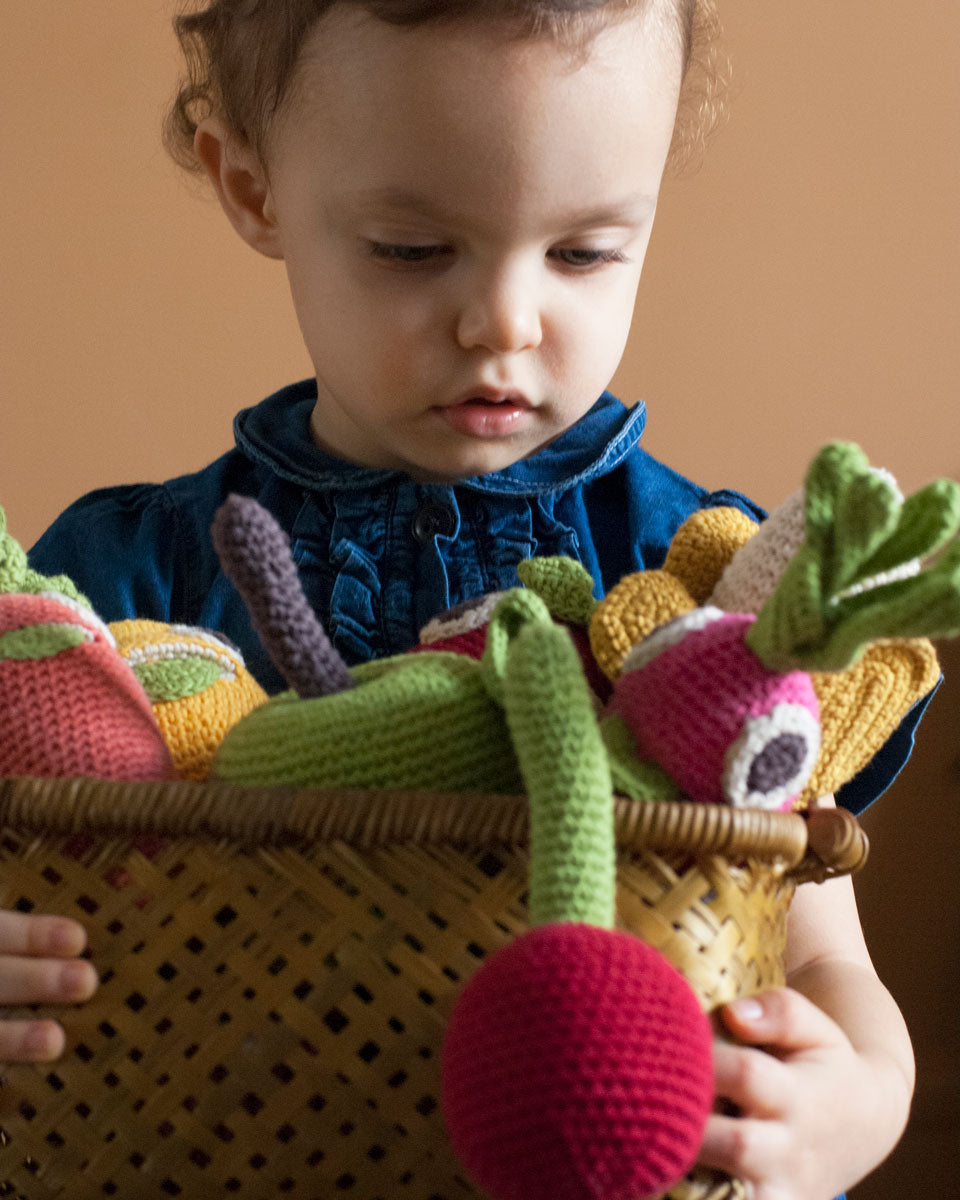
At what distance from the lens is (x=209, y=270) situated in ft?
4.60

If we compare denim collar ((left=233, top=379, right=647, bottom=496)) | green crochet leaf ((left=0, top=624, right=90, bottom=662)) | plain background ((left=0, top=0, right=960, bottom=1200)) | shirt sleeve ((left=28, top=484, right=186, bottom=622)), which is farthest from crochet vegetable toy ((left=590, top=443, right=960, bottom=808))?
plain background ((left=0, top=0, right=960, bottom=1200))

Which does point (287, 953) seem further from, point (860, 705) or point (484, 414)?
point (484, 414)

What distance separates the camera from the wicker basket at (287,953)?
38 cm

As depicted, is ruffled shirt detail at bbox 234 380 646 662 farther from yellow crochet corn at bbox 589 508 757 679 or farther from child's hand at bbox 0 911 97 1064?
child's hand at bbox 0 911 97 1064

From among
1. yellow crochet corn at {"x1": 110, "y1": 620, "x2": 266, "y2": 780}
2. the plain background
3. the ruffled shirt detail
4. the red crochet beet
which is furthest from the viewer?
the plain background

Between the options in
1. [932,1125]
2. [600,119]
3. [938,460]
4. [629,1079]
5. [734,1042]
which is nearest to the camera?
[629,1079]

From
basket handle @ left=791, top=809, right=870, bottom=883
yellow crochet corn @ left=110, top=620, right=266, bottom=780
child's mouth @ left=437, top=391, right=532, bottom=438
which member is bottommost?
yellow crochet corn @ left=110, top=620, right=266, bottom=780

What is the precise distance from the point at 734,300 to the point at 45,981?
1.12 meters

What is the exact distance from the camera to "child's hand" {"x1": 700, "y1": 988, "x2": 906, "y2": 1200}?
1.32 ft

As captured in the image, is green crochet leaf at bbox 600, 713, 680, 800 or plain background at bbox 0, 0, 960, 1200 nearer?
green crochet leaf at bbox 600, 713, 680, 800

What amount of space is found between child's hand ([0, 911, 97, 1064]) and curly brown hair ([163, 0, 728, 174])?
45cm

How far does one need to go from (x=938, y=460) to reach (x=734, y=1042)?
1030mm

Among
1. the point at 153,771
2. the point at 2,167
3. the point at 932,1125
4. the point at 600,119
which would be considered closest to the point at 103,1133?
the point at 153,771

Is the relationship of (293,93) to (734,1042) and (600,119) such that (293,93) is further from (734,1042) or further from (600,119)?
(734,1042)
